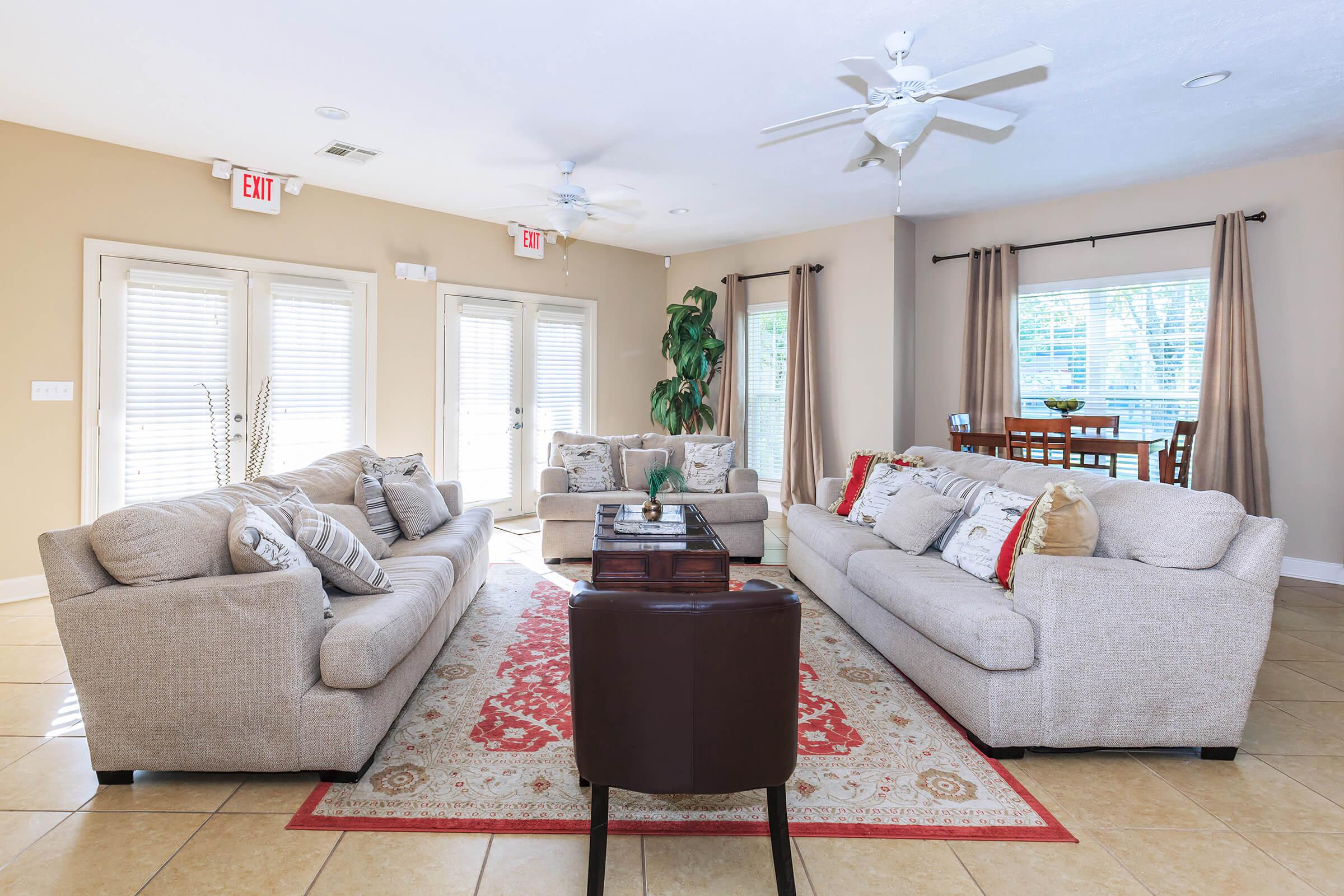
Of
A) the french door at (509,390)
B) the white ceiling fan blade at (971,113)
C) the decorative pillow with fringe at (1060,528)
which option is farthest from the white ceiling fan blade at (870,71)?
the french door at (509,390)

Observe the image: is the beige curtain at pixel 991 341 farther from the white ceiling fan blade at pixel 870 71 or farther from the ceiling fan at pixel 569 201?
the ceiling fan at pixel 569 201

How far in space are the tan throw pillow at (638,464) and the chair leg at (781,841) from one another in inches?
154

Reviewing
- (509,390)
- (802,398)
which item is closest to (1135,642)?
(802,398)

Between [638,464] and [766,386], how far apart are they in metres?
2.30

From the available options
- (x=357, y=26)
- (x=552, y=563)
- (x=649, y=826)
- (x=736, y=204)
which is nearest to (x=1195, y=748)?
(x=649, y=826)

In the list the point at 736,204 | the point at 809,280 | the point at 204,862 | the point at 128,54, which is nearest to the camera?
the point at 204,862

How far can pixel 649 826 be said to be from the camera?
6.42ft

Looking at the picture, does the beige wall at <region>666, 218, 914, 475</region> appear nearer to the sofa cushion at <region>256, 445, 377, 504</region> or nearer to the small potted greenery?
the small potted greenery

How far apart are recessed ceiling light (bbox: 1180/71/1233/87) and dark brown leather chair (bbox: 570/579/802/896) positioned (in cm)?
379

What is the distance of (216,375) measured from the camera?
4922 millimetres

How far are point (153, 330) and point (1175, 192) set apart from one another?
7.34m

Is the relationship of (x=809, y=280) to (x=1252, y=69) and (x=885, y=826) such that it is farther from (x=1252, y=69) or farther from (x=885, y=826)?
(x=885, y=826)

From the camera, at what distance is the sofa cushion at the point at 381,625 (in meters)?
2.11

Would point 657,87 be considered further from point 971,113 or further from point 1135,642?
point 1135,642
